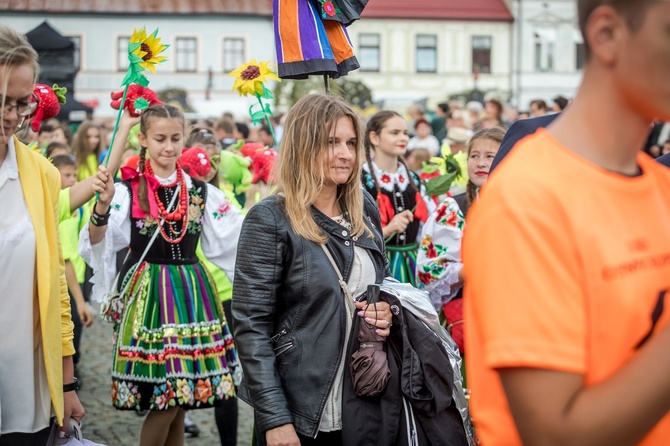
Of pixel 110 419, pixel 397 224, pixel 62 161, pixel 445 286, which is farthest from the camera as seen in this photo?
pixel 62 161

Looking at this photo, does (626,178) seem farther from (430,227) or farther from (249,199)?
(249,199)

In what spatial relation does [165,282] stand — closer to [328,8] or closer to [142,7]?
[328,8]

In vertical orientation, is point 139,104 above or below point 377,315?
above

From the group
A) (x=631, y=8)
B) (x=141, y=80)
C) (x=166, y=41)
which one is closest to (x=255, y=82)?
(x=141, y=80)

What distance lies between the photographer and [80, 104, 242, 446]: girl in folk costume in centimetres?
475

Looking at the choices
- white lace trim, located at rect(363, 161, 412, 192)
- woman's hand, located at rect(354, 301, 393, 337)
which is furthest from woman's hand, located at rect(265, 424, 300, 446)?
white lace trim, located at rect(363, 161, 412, 192)

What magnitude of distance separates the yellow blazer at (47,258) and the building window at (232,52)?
42.2 meters

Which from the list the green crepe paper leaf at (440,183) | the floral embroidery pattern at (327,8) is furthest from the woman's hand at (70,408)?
the green crepe paper leaf at (440,183)

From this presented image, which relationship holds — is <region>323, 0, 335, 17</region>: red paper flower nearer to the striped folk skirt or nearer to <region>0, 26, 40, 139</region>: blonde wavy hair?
the striped folk skirt

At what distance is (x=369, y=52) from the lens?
46094 mm

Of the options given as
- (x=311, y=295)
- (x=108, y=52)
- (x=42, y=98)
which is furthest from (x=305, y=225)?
(x=108, y=52)

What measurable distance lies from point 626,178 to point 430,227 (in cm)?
357

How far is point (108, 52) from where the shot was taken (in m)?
44.3

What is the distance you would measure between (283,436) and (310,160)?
99 cm
